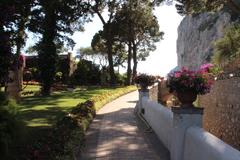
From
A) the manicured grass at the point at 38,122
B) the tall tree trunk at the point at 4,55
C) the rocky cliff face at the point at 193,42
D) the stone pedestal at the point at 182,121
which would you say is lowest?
the manicured grass at the point at 38,122

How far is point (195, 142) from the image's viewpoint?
8609 mm

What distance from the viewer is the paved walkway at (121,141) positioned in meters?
11.5

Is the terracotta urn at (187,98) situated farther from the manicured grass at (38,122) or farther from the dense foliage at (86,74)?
the dense foliage at (86,74)

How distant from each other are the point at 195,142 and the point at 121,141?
512 cm

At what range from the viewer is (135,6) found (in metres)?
44.6

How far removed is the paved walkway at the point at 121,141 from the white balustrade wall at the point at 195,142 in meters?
0.38

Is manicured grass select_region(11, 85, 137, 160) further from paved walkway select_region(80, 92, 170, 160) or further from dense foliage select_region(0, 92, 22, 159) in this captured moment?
dense foliage select_region(0, 92, 22, 159)

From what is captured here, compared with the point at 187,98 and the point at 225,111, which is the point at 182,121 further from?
the point at 225,111

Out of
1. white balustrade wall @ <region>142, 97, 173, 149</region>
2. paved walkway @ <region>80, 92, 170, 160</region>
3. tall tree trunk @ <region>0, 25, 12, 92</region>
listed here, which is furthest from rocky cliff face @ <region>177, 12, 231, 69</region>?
tall tree trunk @ <region>0, 25, 12, 92</region>

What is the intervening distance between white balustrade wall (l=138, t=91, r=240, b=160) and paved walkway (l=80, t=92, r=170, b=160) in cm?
38

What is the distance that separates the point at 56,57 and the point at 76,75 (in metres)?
20.0

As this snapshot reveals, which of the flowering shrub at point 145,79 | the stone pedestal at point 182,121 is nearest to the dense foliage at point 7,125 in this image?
the stone pedestal at point 182,121

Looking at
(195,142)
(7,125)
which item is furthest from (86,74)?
(7,125)

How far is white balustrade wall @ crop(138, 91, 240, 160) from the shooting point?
707 centimetres
